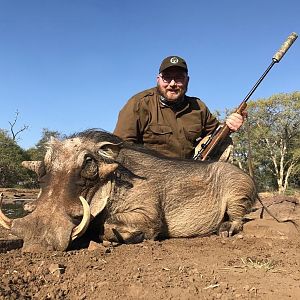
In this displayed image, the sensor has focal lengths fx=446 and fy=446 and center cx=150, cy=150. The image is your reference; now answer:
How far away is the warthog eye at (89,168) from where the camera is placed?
3.76 m

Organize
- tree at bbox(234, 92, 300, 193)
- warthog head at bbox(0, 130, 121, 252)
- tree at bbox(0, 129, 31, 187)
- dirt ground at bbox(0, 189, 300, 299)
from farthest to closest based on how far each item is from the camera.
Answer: tree at bbox(234, 92, 300, 193) → tree at bbox(0, 129, 31, 187) → warthog head at bbox(0, 130, 121, 252) → dirt ground at bbox(0, 189, 300, 299)

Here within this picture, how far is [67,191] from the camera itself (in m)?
3.53

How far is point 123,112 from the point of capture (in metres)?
5.55

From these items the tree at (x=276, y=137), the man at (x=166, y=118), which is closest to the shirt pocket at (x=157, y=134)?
the man at (x=166, y=118)

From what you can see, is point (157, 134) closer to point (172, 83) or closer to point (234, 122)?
point (172, 83)

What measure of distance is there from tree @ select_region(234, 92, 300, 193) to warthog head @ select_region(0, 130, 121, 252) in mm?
27992

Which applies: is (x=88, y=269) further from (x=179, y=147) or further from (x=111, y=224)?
(x=179, y=147)

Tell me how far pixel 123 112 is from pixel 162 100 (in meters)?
0.54

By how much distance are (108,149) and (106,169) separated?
0.32 m

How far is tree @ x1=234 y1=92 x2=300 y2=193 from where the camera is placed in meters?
31.4

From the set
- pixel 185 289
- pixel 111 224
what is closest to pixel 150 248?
pixel 111 224

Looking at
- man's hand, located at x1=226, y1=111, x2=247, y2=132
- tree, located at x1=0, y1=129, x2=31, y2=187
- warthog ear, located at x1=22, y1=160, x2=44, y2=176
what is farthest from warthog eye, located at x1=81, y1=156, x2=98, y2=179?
tree, located at x1=0, y1=129, x2=31, y2=187

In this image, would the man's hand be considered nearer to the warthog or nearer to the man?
the man

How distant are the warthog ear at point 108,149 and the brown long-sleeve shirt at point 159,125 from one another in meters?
1.24
